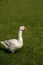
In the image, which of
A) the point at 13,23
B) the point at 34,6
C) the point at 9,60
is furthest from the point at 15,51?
the point at 34,6

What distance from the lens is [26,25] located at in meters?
11.6

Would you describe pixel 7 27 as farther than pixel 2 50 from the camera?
Yes

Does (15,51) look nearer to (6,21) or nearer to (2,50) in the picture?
(2,50)

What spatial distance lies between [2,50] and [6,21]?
491cm

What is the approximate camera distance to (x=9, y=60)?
6.98 m

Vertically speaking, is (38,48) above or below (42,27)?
below

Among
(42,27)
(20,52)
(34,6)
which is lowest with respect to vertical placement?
(20,52)

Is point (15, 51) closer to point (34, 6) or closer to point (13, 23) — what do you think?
point (13, 23)

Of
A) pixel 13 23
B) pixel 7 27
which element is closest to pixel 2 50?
pixel 7 27

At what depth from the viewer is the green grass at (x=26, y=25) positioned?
7168 mm

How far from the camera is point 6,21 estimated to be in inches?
492

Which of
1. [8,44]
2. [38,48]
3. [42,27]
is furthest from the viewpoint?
[42,27]

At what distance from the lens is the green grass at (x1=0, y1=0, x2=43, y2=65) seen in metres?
7.17

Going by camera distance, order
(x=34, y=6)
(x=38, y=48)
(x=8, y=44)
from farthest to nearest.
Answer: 1. (x=34, y=6)
2. (x=38, y=48)
3. (x=8, y=44)
